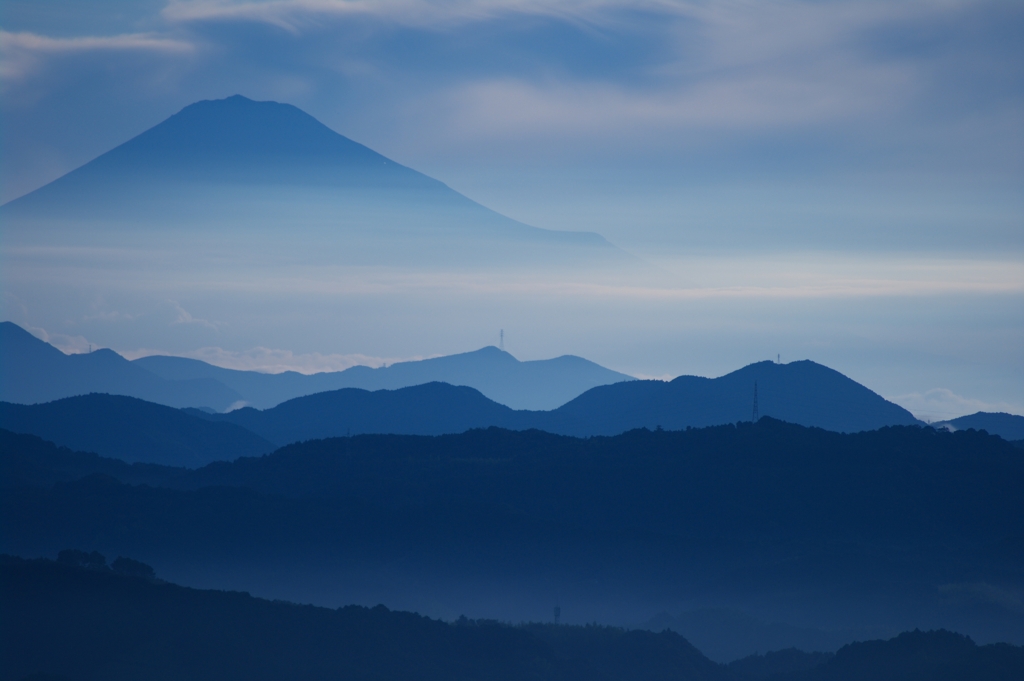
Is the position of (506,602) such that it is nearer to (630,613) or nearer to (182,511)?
(630,613)

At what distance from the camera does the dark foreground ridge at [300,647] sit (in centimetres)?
7175

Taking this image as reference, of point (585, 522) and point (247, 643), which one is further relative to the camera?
point (585, 522)

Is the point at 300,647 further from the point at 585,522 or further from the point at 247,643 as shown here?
the point at 585,522

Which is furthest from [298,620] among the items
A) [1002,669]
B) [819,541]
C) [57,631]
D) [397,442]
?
[397,442]

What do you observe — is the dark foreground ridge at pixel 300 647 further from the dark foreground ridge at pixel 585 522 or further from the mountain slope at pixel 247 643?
the dark foreground ridge at pixel 585 522

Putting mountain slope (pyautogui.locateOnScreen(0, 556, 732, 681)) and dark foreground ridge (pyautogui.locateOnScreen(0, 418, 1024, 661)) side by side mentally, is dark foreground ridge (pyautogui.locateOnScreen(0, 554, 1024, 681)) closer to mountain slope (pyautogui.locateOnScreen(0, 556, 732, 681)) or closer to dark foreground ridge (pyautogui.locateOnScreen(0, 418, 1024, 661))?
mountain slope (pyautogui.locateOnScreen(0, 556, 732, 681))

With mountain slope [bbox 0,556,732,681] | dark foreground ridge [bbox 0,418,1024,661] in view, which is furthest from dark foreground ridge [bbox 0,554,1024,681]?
dark foreground ridge [bbox 0,418,1024,661]

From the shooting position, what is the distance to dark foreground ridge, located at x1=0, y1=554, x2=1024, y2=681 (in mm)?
71750

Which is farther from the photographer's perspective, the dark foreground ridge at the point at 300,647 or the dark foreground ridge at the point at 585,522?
the dark foreground ridge at the point at 585,522

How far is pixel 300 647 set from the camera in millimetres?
74000

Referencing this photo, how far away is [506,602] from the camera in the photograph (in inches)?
5039

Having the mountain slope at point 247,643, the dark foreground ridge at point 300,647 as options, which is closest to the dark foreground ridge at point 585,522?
Result: the dark foreground ridge at point 300,647

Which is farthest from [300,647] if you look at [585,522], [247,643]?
[585,522]

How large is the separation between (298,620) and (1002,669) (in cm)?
4285
